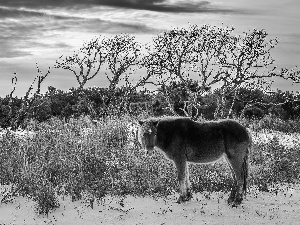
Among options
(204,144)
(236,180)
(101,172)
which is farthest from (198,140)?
(101,172)

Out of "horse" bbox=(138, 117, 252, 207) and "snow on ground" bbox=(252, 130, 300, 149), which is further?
"snow on ground" bbox=(252, 130, 300, 149)

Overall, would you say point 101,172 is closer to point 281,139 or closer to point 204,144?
point 204,144

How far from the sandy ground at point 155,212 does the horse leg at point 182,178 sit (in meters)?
0.13

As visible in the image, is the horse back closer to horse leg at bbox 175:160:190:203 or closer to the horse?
the horse

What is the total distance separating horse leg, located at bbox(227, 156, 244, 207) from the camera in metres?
7.94

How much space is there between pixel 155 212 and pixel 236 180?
152 centimetres

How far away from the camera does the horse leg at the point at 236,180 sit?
26.1 ft

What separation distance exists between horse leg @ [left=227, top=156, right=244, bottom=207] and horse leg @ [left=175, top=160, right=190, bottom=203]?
0.77 meters

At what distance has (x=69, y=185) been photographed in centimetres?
886

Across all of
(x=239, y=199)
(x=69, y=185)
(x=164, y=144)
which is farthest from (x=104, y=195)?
(x=239, y=199)

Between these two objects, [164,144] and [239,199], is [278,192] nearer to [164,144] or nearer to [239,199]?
[239,199]

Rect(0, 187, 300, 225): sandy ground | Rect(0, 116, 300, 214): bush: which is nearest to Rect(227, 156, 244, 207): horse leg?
Rect(0, 187, 300, 225): sandy ground

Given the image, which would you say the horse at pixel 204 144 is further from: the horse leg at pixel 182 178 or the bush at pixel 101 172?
the bush at pixel 101 172

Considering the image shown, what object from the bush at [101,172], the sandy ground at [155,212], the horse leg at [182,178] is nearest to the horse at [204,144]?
the horse leg at [182,178]
